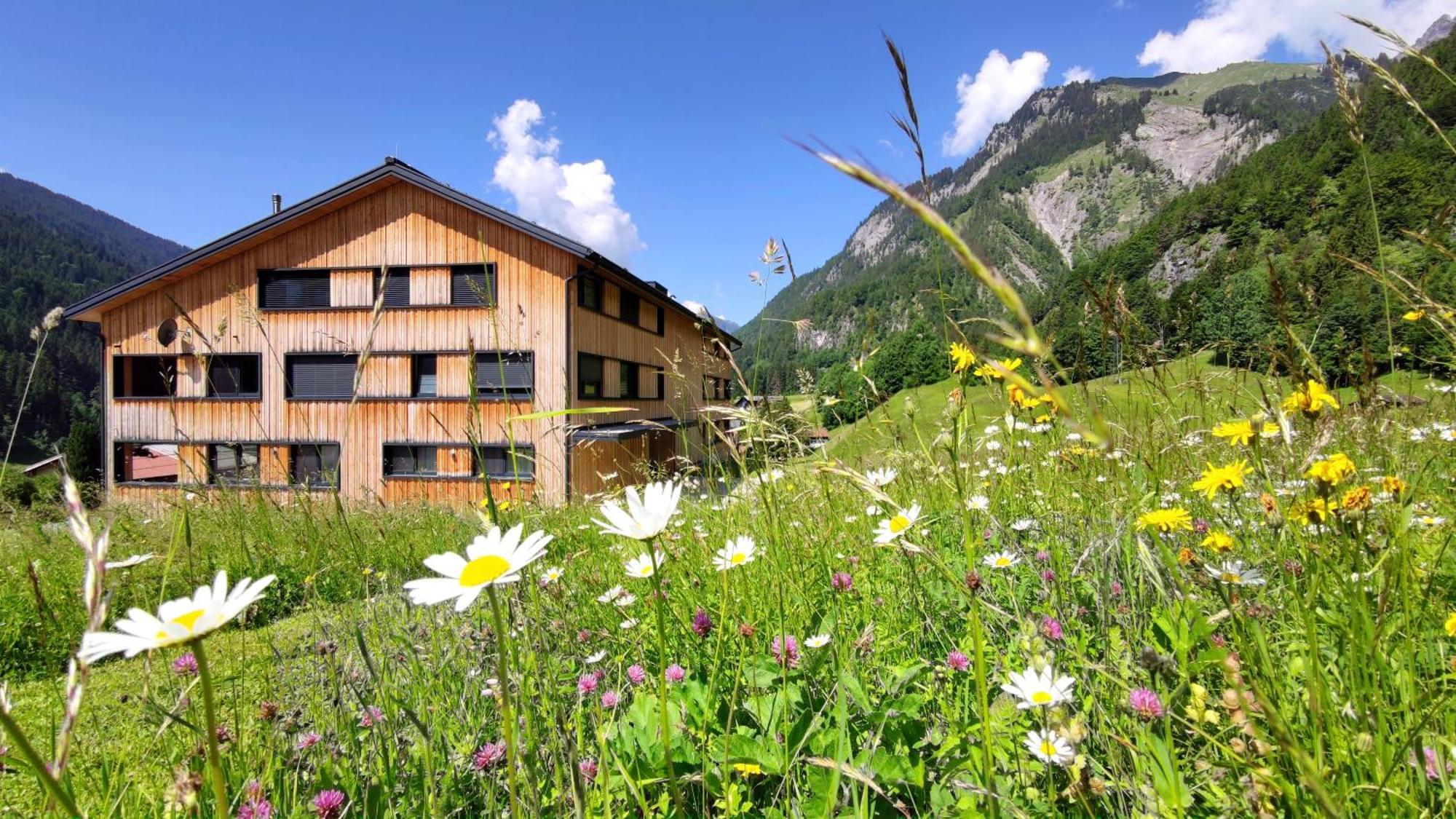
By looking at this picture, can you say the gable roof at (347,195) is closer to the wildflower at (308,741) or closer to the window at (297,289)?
the window at (297,289)

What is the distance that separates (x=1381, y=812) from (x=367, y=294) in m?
19.2

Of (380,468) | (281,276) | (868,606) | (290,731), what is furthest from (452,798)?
(281,276)

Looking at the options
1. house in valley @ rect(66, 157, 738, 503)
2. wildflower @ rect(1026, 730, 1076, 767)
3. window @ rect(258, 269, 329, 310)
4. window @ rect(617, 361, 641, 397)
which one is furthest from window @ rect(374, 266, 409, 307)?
wildflower @ rect(1026, 730, 1076, 767)

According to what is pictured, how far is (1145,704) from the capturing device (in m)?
0.98

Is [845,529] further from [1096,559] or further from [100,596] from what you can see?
[100,596]

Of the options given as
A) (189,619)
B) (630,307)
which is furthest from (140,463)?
(189,619)

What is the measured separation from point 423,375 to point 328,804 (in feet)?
56.9

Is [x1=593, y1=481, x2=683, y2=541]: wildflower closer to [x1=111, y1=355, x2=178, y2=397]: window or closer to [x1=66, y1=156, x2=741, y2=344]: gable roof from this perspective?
[x1=66, y1=156, x2=741, y2=344]: gable roof

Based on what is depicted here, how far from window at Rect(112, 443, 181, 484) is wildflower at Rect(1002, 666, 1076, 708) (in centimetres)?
2221

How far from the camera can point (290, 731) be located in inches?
59.1

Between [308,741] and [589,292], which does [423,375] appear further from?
[308,741]

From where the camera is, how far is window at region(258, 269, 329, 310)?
667 inches

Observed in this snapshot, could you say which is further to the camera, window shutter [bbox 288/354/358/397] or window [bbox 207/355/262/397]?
window [bbox 207/355/262/397]

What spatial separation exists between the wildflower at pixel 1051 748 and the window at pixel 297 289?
2002 centimetres
